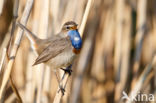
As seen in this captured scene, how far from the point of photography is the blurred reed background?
127 inches

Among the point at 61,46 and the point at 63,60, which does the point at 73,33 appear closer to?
the point at 61,46

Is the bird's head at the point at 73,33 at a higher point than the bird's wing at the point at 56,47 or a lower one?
higher

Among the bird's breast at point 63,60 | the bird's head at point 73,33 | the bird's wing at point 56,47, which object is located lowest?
the bird's breast at point 63,60

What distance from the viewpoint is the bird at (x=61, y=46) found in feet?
9.09

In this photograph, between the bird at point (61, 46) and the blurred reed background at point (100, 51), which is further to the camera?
the blurred reed background at point (100, 51)

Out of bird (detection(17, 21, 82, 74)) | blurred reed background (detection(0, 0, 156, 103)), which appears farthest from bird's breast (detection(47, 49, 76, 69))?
blurred reed background (detection(0, 0, 156, 103))

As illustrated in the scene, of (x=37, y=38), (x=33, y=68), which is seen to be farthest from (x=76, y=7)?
(x=33, y=68)

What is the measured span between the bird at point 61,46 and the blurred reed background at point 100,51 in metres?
0.16

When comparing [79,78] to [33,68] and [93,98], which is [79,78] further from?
[33,68]

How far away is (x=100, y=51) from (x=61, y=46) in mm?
936

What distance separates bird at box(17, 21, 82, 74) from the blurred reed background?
0.51ft

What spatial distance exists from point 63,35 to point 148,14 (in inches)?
53.7

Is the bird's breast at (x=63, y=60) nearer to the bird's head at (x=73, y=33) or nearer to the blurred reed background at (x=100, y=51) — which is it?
the bird's head at (x=73, y=33)

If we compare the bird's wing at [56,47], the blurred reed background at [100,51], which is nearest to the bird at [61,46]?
the bird's wing at [56,47]
